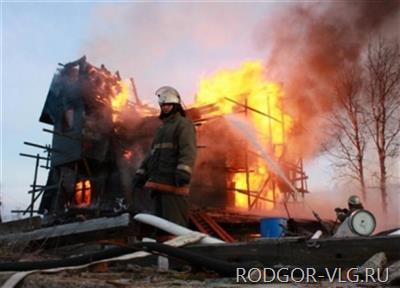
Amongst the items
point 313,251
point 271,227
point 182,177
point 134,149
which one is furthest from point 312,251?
point 134,149

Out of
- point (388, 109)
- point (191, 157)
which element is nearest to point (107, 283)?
point (191, 157)

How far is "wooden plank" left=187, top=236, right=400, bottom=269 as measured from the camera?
2684 mm

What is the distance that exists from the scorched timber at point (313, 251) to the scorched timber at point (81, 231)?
9.94 ft

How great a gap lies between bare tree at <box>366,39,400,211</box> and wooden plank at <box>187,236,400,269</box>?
56.5 feet

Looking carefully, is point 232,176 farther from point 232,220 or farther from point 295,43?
point 232,220

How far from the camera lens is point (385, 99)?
756 inches

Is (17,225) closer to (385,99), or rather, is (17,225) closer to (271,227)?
(271,227)

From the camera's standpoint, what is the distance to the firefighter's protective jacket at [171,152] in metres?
5.52

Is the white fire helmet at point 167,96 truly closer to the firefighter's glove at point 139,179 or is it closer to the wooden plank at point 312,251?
the firefighter's glove at point 139,179

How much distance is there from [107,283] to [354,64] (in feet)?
65.5

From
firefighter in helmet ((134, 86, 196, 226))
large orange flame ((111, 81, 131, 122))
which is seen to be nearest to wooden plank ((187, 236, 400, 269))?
firefighter in helmet ((134, 86, 196, 226))

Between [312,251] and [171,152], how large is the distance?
10.4 feet

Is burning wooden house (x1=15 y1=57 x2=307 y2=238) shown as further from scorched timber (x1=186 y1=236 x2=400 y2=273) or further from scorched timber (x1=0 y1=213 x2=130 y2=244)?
scorched timber (x1=186 y1=236 x2=400 y2=273)

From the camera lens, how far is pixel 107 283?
206 cm
